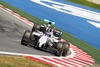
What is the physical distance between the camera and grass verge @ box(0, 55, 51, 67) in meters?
10.5

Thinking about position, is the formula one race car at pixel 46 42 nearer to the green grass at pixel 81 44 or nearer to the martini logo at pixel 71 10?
the green grass at pixel 81 44

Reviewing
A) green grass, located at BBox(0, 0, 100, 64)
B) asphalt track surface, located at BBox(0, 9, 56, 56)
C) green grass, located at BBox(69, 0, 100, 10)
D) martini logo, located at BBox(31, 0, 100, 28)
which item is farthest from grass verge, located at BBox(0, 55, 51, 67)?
green grass, located at BBox(69, 0, 100, 10)

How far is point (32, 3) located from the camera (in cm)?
3158

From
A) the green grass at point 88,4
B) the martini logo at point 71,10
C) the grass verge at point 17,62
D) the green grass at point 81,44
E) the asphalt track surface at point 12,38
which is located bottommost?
the green grass at point 81,44

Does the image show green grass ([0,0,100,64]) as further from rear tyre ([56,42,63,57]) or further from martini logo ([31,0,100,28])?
martini logo ([31,0,100,28])

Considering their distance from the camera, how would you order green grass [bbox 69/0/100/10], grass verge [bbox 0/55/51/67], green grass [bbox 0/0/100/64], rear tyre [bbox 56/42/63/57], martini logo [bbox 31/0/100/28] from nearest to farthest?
grass verge [bbox 0/55/51/67] → rear tyre [bbox 56/42/63/57] → green grass [bbox 0/0/100/64] → martini logo [bbox 31/0/100/28] → green grass [bbox 69/0/100/10]

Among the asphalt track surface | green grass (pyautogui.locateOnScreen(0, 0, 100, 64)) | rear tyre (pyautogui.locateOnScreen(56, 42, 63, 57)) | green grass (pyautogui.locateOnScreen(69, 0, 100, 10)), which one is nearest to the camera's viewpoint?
the asphalt track surface

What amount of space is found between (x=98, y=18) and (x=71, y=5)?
472cm

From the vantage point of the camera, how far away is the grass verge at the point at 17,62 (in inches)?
414

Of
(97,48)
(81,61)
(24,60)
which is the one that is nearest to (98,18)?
(97,48)

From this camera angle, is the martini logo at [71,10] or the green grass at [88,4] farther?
the green grass at [88,4]

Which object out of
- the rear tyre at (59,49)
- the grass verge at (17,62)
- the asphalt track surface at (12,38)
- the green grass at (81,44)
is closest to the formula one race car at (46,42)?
the rear tyre at (59,49)

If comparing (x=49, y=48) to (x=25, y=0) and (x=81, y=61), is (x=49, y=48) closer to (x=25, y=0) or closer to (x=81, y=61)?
(x=81, y=61)

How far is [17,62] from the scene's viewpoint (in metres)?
11.1
